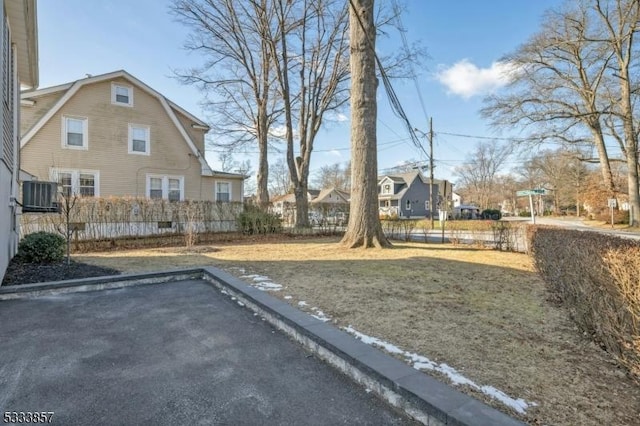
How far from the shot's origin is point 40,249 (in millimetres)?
6441

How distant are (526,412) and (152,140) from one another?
1655 centimetres

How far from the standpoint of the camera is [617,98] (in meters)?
21.3

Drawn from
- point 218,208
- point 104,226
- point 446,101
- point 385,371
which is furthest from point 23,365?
point 446,101

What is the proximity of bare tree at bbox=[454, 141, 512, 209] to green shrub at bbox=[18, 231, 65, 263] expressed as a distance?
5609 centimetres

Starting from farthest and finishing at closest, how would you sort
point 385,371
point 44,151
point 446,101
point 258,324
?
point 446,101 < point 44,151 < point 258,324 < point 385,371

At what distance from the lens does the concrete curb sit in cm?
180

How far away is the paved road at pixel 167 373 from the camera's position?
1.95m

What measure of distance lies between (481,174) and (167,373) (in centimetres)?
6265

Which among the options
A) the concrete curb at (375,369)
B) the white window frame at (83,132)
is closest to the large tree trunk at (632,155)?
the concrete curb at (375,369)

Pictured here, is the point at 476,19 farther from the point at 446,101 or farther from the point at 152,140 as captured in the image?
the point at 152,140

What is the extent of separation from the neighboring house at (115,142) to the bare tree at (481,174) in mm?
48661

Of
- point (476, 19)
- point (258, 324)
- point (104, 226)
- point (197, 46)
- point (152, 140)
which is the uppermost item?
point (197, 46)

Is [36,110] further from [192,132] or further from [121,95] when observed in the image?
[192,132]

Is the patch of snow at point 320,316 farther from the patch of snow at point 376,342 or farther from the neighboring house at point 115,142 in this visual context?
the neighboring house at point 115,142
